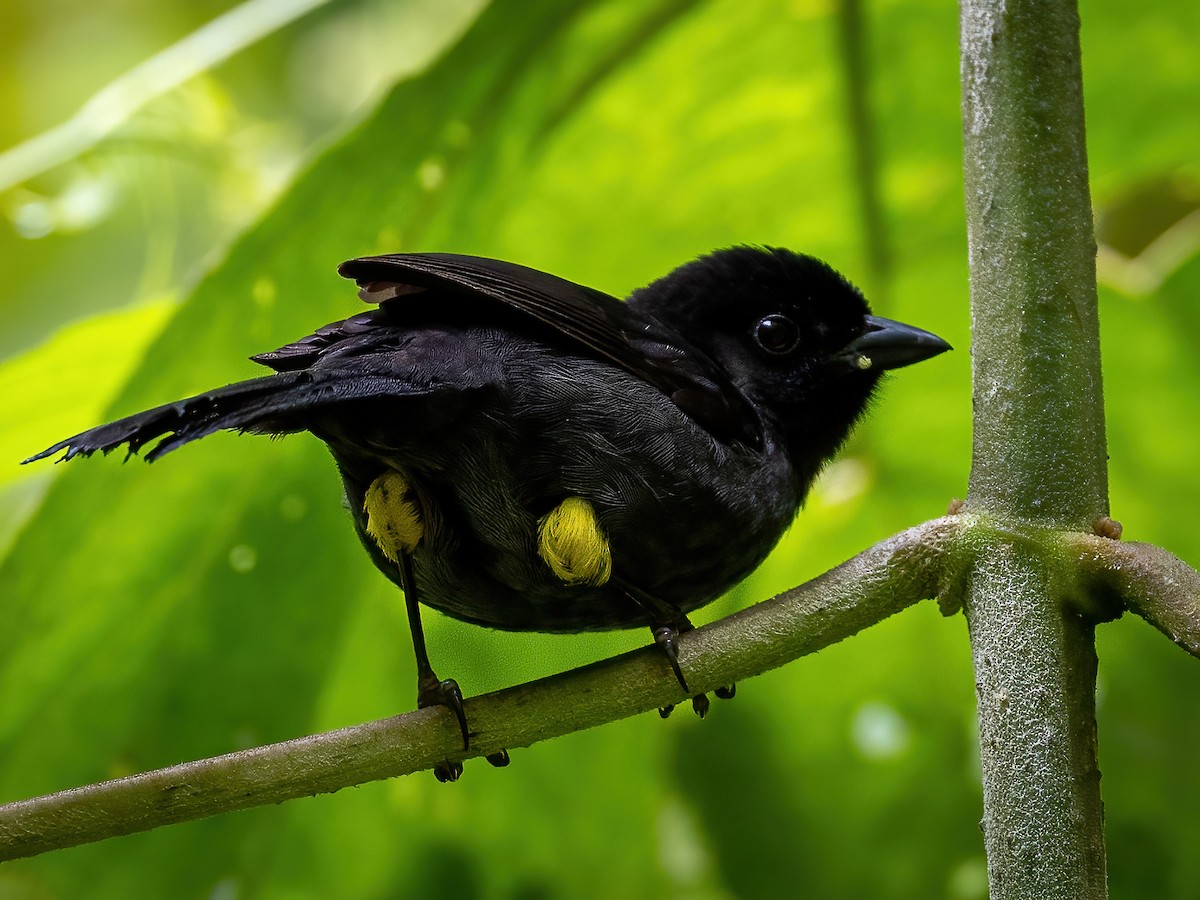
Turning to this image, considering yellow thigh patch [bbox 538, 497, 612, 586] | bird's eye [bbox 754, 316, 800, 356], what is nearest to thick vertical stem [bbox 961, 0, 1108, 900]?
yellow thigh patch [bbox 538, 497, 612, 586]

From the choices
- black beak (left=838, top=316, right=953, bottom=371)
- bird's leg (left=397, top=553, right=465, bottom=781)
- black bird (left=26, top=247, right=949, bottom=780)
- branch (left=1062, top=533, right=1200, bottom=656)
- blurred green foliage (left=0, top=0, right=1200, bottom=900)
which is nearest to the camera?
branch (left=1062, top=533, right=1200, bottom=656)

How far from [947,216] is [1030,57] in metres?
0.88

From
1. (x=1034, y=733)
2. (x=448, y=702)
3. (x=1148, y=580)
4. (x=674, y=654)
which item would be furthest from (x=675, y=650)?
(x=1148, y=580)

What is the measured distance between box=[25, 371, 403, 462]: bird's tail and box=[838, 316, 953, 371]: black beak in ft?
3.09

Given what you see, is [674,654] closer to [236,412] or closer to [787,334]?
[236,412]

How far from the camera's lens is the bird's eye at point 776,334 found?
253 cm

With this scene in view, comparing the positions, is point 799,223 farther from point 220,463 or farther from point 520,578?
point 220,463

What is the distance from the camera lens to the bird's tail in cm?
156

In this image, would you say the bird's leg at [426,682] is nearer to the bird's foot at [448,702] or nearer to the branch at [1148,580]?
the bird's foot at [448,702]

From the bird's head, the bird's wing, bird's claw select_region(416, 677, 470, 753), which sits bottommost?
bird's claw select_region(416, 677, 470, 753)

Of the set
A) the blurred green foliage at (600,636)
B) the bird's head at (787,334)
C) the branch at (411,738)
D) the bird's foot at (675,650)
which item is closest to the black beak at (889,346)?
the bird's head at (787,334)

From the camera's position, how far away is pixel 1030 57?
172cm

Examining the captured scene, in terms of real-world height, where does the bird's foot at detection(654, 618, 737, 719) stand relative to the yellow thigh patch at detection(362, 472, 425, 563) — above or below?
below

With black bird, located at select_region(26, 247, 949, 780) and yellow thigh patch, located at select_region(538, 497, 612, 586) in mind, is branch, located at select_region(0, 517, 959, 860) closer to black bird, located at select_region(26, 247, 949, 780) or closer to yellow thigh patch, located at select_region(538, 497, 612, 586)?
black bird, located at select_region(26, 247, 949, 780)
